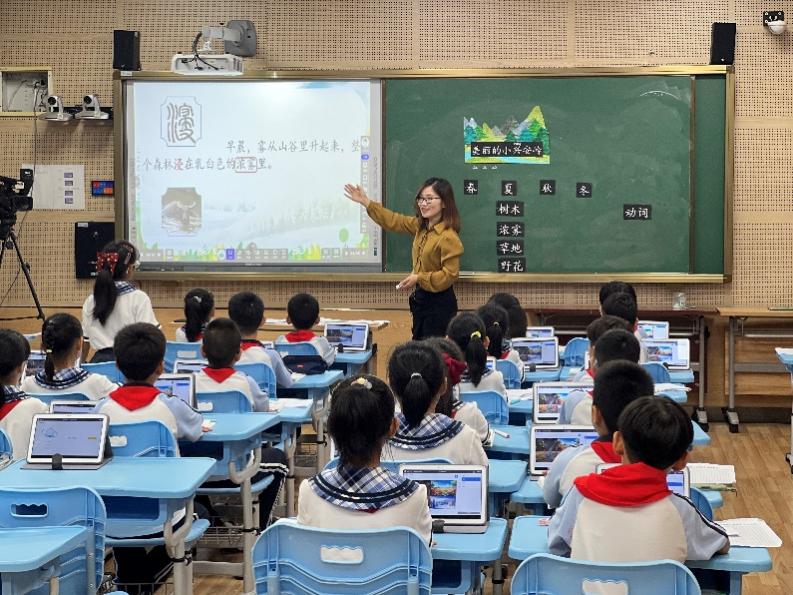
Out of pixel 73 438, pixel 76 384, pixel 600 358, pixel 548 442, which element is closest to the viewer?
pixel 73 438

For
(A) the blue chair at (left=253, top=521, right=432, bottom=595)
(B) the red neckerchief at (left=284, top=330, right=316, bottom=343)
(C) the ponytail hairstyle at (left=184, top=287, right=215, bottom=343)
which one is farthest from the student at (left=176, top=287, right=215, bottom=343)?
(A) the blue chair at (left=253, top=521, right=432, bottom=595)

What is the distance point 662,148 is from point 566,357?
88.0 inches

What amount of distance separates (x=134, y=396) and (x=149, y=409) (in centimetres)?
8

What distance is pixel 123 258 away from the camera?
6.38 meters

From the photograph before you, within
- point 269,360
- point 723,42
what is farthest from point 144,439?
point 723,42

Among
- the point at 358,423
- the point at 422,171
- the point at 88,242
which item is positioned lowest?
the point at 358,423

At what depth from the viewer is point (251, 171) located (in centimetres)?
876

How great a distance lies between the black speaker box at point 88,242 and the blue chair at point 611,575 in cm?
685

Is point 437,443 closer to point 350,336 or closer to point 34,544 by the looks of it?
point 34,544

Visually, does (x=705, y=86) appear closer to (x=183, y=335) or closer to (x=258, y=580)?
(x=183, y=335)

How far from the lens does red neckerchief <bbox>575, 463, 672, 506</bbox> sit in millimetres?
2738

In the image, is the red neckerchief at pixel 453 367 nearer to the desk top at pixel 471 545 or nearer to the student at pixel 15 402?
the desk top at pixel 471 545

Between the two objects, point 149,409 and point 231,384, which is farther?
point 231,384

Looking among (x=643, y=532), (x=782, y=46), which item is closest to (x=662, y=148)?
(x=782, y=46)
